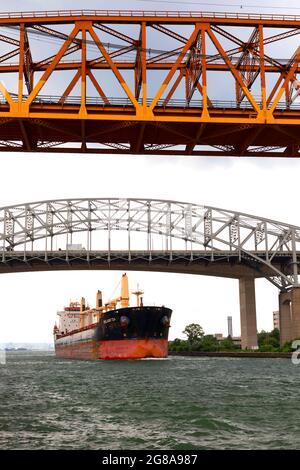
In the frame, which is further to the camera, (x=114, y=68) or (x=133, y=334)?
(x=133, y=334)

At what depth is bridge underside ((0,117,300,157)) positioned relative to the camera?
55.8ft

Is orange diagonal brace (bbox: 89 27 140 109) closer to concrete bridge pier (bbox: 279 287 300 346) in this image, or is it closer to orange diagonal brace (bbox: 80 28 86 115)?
orange diagonal brace (bbox: 80 28 86 115)

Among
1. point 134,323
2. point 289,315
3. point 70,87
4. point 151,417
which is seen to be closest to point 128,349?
point 134,323

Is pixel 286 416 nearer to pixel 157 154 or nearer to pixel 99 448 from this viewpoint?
pixel 99 448

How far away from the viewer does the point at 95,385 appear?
33531mm

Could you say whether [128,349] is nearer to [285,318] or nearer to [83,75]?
[285,318]

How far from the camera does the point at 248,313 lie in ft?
301

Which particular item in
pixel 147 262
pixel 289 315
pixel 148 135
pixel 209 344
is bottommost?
pixel 209 344

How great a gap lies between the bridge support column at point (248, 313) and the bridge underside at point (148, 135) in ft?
246

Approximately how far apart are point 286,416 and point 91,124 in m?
12.3

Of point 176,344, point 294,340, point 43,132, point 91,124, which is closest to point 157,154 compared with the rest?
point 91,124

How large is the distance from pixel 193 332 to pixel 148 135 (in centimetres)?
13237

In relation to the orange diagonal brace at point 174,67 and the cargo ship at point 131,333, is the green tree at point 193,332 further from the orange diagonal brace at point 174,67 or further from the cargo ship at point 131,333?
the orange diagonal brace at point 174,67

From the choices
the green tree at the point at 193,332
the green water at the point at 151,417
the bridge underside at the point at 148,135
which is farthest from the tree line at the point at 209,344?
the bridge underside at the point at 148,135
